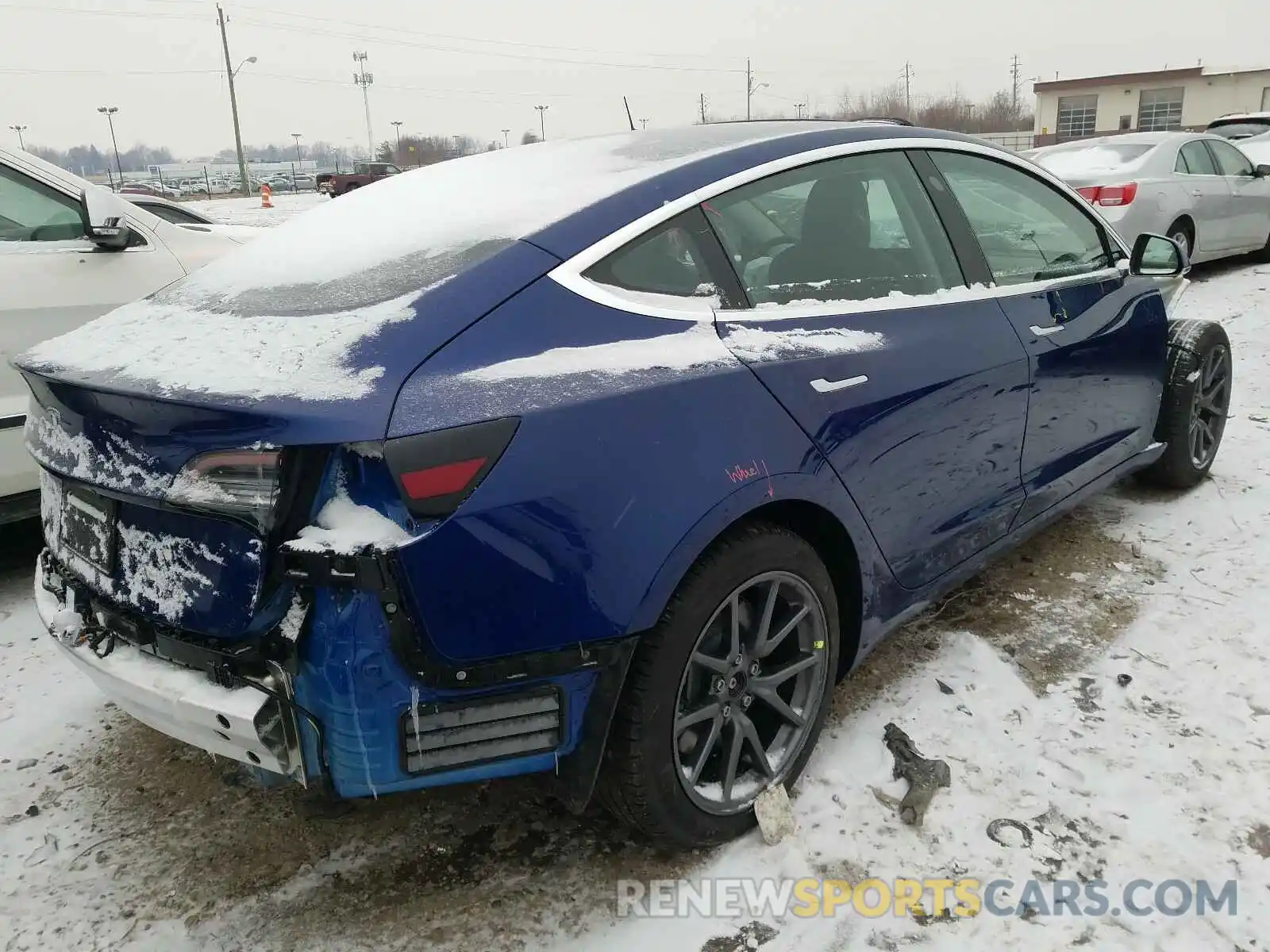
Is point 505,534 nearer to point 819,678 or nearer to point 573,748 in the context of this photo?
point 573,748

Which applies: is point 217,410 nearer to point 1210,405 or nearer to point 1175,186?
point 1210,405

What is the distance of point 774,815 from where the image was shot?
2.24m

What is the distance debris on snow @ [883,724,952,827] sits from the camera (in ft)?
7.57

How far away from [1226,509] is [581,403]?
3557 millimetres

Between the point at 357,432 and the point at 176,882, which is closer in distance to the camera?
the point at 357,432

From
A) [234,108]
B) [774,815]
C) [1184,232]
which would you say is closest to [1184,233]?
[1184,232]

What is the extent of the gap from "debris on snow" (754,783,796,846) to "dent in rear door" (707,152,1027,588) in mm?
710

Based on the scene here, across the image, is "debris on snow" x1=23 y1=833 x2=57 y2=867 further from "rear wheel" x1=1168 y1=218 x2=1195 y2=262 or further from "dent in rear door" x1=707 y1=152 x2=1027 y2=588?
"rear wheel" x1=1168 y1=218 x2=1195 y2=262

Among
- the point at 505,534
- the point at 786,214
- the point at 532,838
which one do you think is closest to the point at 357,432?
the point at 505,534

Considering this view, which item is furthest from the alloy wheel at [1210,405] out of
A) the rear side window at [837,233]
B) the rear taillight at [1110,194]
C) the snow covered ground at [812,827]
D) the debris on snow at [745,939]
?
the rear taillight at [1110,194]

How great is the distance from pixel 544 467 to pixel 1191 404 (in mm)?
3469

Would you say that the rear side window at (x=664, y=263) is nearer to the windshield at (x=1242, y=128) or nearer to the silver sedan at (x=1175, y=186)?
the silver sedan at (x=1175, y=186)

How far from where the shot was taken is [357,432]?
160 cm

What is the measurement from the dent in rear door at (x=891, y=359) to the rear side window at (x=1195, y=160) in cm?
760
